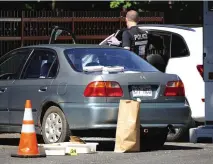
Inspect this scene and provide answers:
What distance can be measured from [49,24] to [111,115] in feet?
27.3

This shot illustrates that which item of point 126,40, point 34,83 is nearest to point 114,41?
point 126,40

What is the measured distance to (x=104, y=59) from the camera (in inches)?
539

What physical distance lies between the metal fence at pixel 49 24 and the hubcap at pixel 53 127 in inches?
290

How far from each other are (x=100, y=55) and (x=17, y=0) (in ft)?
46.3

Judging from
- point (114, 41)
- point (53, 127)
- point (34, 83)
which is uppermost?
point (114, 41)

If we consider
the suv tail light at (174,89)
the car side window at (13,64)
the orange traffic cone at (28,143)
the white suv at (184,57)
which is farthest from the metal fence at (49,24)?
the orange traffic cone at (28,143)

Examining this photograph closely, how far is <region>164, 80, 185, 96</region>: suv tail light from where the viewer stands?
13469 millimetres

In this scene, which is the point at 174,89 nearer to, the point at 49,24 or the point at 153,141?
the point at 153,141

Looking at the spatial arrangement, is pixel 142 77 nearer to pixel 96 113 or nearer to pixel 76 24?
pixel 96 113

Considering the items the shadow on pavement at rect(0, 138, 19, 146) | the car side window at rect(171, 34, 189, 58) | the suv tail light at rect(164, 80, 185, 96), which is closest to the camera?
the suv tail light at rect(164, 80, 185, 96)

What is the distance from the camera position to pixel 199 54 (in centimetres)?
1547

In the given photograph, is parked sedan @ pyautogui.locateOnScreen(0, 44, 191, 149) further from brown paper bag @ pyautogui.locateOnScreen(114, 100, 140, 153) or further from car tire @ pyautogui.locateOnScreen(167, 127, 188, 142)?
car tire @ pyautogui.locateOnScreen(167, 127, 188, 142)

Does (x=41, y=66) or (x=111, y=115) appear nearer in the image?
(x=111, y=115)

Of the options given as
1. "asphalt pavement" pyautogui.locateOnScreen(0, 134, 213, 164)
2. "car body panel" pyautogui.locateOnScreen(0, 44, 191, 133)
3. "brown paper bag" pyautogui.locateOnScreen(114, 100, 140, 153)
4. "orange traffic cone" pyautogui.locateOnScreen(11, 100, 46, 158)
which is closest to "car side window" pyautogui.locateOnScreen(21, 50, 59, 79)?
"car body panel" pyautogui.locateOnScreen(0, 44, 191, 133)
